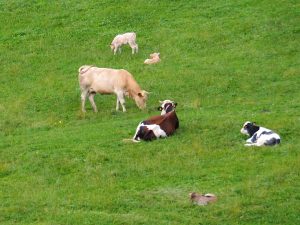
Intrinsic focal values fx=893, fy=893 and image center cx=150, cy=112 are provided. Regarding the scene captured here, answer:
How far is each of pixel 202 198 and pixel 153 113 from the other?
9.28 metres

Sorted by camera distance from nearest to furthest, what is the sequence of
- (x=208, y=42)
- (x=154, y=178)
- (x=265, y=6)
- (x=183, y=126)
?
(x=154, y=178) < (x=183, y=126) < (x=208, y=42) < (x=265, y=6)

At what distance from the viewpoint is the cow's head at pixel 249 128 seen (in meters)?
21.6

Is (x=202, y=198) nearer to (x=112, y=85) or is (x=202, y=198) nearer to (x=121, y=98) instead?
(x=121, y=98)

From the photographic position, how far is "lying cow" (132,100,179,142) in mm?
22328

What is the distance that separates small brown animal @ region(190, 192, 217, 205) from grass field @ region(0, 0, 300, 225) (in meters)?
0.13

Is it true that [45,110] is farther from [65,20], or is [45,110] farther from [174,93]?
[65,20]

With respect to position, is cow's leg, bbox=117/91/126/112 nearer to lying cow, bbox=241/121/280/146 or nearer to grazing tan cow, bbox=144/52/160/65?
grazing tan cow, bbox=144/52/160/65

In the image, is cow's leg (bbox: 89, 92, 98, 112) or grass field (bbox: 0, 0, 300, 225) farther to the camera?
cow's leg (bbox: 89, 92, 98, 112)

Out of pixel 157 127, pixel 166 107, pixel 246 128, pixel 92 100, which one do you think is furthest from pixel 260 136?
pixel 92 100

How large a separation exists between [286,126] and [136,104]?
21.2 feet

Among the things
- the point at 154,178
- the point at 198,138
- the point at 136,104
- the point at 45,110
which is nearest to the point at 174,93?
the point at 136,104

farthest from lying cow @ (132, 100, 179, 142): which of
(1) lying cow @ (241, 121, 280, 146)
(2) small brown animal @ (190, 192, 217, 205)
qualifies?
(2) small brown animal @ (190, 192, 217, 205)

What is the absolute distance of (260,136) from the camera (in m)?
21.2

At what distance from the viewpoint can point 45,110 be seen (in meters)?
28.3
